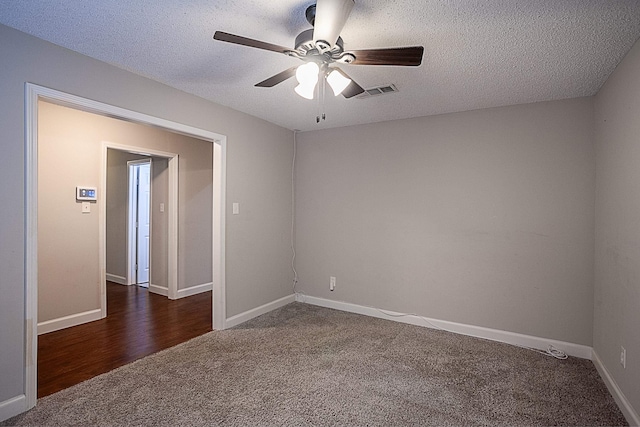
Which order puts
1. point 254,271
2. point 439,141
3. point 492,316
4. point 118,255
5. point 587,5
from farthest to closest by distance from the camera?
point 118,255, point 254,271, point 439,141, point 492,316, point 587,5

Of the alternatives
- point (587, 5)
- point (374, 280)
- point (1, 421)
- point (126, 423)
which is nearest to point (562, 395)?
point (374, 280)

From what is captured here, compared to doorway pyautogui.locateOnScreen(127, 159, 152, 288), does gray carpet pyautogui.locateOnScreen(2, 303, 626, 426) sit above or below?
below

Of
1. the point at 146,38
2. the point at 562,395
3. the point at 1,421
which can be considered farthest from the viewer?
the point at 562,395

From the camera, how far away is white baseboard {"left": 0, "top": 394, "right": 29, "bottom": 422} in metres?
1.89

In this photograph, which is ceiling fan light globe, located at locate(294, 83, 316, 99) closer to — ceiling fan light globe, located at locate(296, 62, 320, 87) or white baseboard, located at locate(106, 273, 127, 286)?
ceiling fan light globe, located at locate(296, 62, 320, 87)

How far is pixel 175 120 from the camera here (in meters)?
2.90

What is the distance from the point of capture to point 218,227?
3.39 metres

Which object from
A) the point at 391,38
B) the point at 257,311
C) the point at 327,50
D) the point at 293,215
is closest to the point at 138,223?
the point at 293,215

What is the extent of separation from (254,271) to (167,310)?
4.16 feet

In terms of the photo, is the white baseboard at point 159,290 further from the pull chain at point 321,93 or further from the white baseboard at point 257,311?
the pull chain at point 321,93

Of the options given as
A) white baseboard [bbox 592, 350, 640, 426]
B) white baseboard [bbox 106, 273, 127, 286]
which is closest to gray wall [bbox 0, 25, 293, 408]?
white baseboard [bbox 106, 273, 127, 286]

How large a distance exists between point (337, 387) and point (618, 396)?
6.09 feet

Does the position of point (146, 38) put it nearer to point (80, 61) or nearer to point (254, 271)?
point (80, 61)

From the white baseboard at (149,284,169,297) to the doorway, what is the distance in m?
0.42
